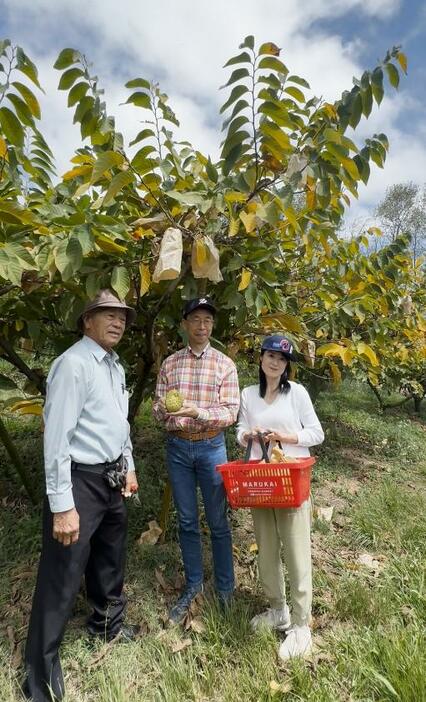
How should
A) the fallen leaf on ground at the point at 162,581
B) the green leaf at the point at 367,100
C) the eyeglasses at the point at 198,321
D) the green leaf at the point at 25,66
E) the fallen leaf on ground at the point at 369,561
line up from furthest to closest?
the fallen leaf on ground at the point at 369,561
the fallen leaf on ground at the point at 162,581
the eyeglasses at the point at 198,321
the green leaf at the point at 367,100
the green leaf at the point at 25,66

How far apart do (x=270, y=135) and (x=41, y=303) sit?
54.1 inches

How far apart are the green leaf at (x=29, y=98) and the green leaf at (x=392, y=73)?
1.27m

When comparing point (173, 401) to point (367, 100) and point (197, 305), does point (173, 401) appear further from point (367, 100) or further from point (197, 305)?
point (367, 100)

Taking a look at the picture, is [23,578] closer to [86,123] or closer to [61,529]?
[61,529]

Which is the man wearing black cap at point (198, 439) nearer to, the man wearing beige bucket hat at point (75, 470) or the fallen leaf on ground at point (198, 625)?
the fallen leaf on ground at point (198, 625)

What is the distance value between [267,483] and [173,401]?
54 centimetres

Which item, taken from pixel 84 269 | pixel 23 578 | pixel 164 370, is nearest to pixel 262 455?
pixel 164 370

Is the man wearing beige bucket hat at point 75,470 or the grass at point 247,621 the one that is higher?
the man wearing beige bucket hat at point 75,470

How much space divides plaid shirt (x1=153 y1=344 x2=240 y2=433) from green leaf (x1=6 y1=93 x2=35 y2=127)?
116 centimetres

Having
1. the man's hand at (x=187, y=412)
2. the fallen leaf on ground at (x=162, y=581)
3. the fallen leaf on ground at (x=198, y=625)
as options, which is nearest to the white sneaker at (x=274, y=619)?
the fallen leaf on ground at (x=198, y=625)

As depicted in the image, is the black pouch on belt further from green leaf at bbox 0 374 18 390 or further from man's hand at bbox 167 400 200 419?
green leaf at bbox 0 374 18 390

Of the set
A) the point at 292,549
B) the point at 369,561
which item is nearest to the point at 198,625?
the point at 292,549

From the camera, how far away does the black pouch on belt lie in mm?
1862

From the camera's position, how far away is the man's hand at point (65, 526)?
5.54 ft
